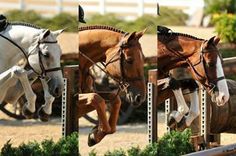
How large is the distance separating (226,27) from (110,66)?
7.33 m

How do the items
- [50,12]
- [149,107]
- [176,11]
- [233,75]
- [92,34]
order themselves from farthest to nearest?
[233,75]
[176,11]
[149,107]
[92,34]
[50,12]

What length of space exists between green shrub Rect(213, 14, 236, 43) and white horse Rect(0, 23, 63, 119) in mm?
7103

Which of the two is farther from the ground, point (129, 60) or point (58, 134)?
point (129, 60)

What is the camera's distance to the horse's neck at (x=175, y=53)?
5562mm

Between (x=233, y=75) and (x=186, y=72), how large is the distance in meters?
1.89

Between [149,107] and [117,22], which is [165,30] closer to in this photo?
[149,107]

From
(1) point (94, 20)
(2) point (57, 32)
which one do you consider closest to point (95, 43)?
(1) point (94, 20)

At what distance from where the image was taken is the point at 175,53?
18.6 feet

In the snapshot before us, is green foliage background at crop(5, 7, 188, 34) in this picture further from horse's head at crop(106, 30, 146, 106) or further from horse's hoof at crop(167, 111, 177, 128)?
horse's hoof at crop(167, 111, 177, 128)

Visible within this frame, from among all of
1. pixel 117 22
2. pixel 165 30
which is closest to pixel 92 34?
pixel 117 22

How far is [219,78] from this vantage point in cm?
566

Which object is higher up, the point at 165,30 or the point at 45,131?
the point at 165,30

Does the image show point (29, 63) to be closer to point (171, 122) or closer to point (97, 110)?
point (97, 110)

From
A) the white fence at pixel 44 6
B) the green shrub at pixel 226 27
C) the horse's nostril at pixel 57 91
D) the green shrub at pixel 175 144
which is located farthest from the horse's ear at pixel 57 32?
the green shrub at pixel 226 27
